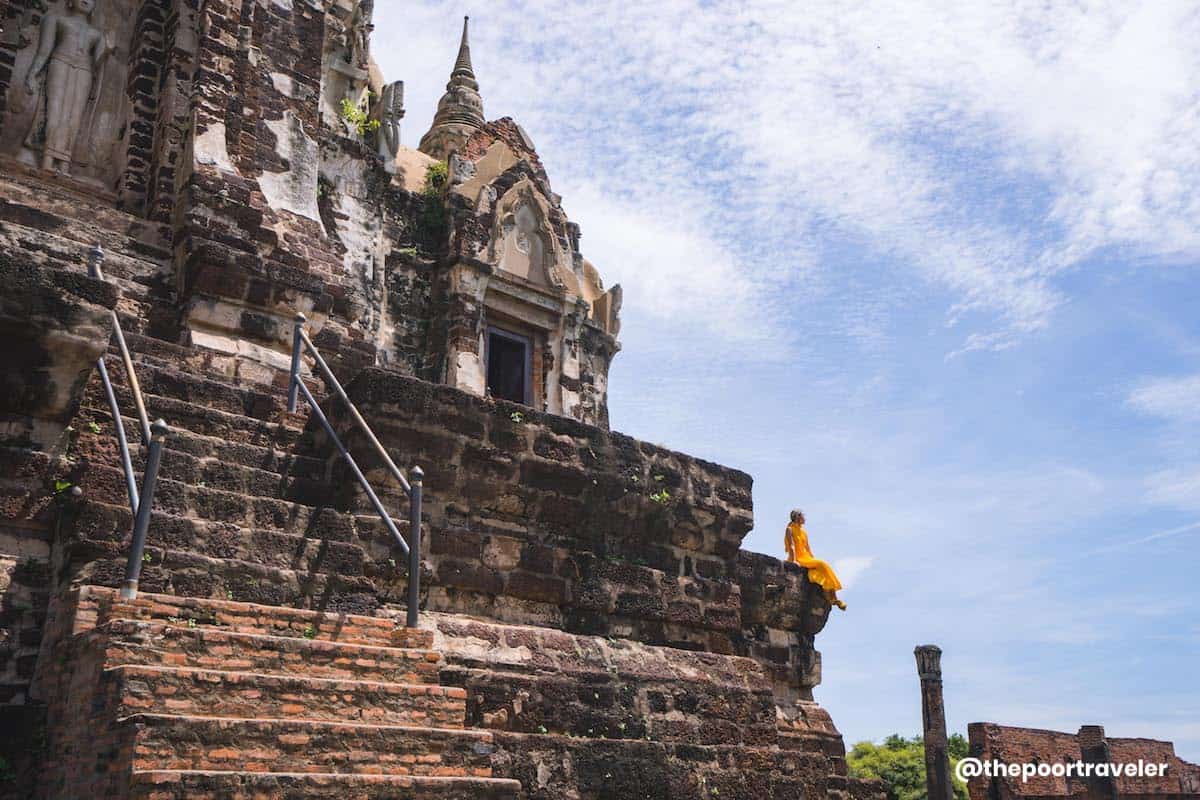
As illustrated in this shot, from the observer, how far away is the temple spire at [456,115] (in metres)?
21.2

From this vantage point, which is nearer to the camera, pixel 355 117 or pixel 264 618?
pixel 264 618

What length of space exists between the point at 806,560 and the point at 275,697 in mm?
6897

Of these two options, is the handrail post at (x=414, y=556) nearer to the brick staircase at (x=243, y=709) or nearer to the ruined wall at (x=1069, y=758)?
the brick staircase at (x=243, y=709)

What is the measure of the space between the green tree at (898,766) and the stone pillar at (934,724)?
6331mm

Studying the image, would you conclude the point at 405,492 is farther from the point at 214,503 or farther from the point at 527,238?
the point at 527,238

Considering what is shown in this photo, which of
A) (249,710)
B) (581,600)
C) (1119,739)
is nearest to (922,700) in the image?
(1119,739)

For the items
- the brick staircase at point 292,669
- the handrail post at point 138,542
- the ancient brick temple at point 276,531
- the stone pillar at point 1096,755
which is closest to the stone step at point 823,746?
the ancient brick temple at point 276,531

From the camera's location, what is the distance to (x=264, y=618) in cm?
612

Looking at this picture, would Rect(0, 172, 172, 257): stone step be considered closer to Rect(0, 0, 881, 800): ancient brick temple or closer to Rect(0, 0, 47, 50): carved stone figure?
Rect(0, 0, 881, 800): ancient brick temple

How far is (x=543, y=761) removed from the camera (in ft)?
21.8

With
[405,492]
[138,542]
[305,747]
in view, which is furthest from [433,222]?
[305,747]

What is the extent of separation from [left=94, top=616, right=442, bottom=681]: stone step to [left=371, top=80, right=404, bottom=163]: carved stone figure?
1098 cm

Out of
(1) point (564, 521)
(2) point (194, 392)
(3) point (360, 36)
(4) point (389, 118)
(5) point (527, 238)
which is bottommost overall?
(1) point (564, 521)

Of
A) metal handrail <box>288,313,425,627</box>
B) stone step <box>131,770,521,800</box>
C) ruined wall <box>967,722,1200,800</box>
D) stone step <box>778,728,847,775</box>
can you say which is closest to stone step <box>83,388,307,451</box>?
metal handrail <box>288,313,425,627</box>
